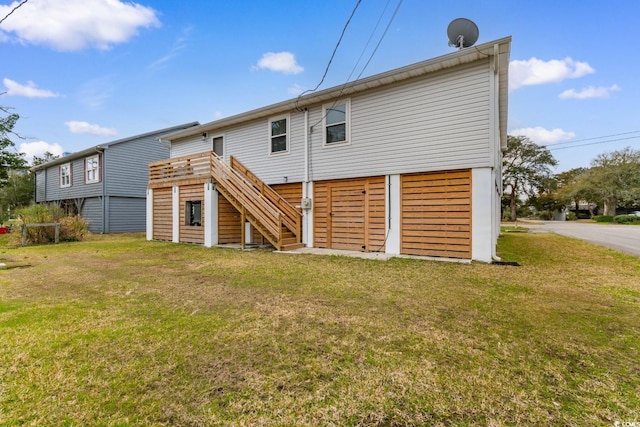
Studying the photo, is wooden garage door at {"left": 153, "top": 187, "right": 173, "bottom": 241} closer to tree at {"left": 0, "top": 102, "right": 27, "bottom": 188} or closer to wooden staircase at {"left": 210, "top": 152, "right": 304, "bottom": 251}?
wooden staircase at {"left": 210, "top": 152, "right": 304, "bottom": 251}

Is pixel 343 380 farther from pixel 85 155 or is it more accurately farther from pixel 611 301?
pixel 85 155

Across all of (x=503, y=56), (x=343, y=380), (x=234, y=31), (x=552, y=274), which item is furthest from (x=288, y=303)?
(x=234, y=31)

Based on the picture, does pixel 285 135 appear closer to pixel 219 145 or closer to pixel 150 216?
pixel 219 145

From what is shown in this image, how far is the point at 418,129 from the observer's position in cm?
758

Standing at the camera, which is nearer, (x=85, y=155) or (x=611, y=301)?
(x=611, y=301)

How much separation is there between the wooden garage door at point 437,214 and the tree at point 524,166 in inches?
1429

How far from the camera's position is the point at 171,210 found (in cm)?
1194

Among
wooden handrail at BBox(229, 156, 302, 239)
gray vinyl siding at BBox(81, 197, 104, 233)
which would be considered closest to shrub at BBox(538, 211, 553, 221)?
wooden handrail at BBox(229, 156, 302, 239)

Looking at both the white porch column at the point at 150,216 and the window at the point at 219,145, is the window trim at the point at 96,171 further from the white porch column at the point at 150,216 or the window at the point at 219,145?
the window at the point at 219,145

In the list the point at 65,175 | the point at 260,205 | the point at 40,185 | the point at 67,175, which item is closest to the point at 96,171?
the point at 67,175

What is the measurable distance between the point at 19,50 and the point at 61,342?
37.6 feet

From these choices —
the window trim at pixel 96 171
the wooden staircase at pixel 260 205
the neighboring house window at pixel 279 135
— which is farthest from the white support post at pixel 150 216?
the window trim at pixel 96 171

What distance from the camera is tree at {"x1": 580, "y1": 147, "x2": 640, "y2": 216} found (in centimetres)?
3350

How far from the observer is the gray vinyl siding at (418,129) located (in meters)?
6.78
